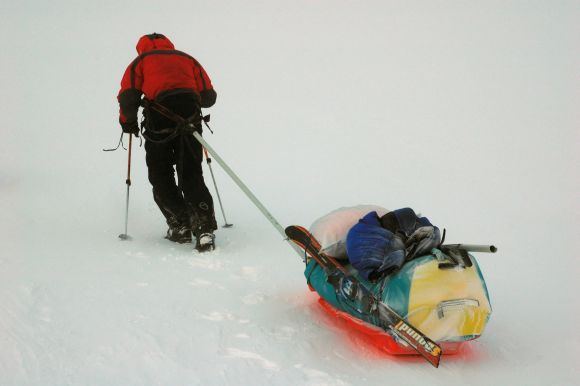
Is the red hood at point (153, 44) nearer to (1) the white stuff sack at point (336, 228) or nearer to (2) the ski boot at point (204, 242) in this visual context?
(2) the ski boot at point (204, 242)

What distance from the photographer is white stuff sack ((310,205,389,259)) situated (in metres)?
3.67

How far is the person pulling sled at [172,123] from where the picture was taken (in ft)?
17.0

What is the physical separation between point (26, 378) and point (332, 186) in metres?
6.14

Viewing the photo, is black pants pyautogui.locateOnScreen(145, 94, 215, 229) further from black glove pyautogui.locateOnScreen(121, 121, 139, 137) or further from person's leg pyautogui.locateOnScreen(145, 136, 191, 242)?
black glove pyautogui.locateOnScreen(121, 121, 139, 137)

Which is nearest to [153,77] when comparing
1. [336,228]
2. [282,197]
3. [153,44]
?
[153,44]

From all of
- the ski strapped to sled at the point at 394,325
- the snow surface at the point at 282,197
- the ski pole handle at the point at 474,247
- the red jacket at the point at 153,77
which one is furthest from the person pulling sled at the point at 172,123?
the ski pole handle at the point at 474,247

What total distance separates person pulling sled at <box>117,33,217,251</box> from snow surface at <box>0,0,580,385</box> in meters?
0.31

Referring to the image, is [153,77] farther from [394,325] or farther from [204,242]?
[394,325]

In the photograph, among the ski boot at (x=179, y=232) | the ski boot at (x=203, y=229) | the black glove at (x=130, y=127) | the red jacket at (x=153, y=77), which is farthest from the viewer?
the ski boot at (x=179, y=232)

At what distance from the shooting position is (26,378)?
2.82m

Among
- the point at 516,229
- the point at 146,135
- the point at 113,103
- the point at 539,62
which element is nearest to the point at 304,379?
the point at 146,135

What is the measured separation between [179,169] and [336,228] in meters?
2.21

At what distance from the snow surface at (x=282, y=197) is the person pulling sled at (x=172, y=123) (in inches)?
12.4

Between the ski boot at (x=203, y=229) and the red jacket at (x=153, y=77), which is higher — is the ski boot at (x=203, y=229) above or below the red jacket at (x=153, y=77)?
below
